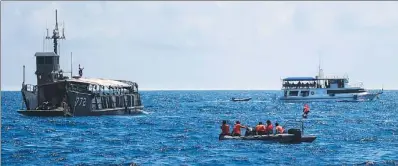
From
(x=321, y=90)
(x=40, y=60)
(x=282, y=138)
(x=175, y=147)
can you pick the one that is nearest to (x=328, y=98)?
(x=321, y=90)

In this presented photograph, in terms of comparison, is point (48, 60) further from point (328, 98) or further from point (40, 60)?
point (328, 98)

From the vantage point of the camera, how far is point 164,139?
60188mm

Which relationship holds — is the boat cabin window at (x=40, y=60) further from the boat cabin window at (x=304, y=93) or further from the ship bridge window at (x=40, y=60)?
the boat cabin window at (x=304, y=93)

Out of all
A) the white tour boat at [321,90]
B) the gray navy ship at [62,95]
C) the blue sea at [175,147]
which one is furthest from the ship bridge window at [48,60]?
the white tour boat at [321,90]

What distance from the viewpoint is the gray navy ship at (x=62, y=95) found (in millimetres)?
87062

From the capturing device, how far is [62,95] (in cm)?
8944

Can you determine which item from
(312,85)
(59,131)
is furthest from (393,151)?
(312,85)

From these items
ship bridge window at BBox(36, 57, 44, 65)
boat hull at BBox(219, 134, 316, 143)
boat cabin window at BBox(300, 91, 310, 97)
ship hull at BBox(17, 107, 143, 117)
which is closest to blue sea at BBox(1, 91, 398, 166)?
boat hull at BBox(219, 134, 316, 143)

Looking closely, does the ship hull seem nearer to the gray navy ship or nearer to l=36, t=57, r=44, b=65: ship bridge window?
the gray navy ship

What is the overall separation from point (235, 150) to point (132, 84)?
62.2m

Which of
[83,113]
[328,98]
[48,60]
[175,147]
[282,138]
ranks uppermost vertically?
[48,60]

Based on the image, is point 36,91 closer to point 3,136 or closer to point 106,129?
point 106,129

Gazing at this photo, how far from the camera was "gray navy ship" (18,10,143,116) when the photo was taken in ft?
286

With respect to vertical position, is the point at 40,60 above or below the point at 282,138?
above
